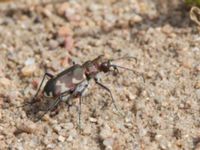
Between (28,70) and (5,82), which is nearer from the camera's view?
(5,82)

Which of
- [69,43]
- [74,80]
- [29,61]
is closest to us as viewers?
[74,80]

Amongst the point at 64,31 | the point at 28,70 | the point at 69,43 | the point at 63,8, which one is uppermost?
the point at 63,8

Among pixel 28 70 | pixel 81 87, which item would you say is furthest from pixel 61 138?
pixel 28 70

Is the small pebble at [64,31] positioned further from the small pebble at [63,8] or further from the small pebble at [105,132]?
the small pebble at [105,132]

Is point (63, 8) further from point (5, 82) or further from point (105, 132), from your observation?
point (105, 132)

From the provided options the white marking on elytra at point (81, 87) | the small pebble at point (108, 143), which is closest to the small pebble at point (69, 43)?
the white marking on elytra at point (81, 87)

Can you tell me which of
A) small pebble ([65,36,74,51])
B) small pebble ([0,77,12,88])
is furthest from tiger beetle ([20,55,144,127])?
small pebble ([65,36,74,51])

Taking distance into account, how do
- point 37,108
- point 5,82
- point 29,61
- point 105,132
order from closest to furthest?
point 105,132, point 37,108, point 5,82, point 29,61
